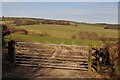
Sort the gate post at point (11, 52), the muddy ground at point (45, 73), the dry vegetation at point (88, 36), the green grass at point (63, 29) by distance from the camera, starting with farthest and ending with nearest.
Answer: the green grass at point (63, 29) < the dry vegetation at point (88, 36) < the gate post at point (11, 52) < the muddy ground at point (45, 73)

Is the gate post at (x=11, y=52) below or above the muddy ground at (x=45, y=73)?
above

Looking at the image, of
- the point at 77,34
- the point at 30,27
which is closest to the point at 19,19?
the point at 30,27

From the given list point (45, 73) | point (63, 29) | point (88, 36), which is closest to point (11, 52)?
point (45, 73)

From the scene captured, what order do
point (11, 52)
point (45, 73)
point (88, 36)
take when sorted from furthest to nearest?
1. point (88, 36)
2. point (11, 52)
3. point (45, 73)

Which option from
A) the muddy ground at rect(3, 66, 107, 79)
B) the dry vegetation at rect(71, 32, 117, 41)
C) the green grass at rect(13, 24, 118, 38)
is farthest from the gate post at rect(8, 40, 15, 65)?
the green grass at rect(13, 24, 118, 38)

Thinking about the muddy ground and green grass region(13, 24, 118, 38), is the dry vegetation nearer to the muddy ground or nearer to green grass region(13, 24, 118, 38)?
green grass region(13, 24, 118, 38)

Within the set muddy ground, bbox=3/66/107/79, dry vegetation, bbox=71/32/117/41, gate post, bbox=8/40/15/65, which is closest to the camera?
muddy ground, bbox=3/66/107/79

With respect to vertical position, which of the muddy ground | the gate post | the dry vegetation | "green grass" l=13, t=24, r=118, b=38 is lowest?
the muddy ground

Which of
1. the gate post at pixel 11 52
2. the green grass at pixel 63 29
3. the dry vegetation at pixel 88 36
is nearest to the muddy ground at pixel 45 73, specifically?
the gate post at pixel 11 52

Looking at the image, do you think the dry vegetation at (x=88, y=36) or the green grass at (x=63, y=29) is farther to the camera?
the green grass at (x=63, y=29)

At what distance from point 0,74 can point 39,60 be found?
2.97 m

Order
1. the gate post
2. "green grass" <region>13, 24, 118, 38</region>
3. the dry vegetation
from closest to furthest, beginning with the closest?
1. the gate post
2. the dry vegetation
3. "green grass" <region>13, 24, 118, 38</region>

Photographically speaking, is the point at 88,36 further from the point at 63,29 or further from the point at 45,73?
the point at 45,73

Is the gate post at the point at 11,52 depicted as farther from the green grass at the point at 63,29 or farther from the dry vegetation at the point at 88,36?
the green grass at the point at 63,29
